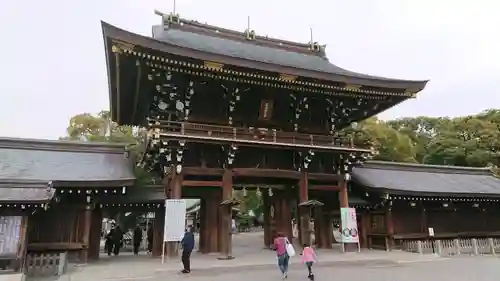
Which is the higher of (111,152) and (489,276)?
(111,152)

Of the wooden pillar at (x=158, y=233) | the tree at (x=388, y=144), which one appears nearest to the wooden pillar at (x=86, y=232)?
the wooden pillar at (x=158, y=233)

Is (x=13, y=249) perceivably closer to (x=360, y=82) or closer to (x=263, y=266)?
(x=263, y=266)

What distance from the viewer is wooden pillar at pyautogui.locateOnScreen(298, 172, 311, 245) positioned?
15316mm

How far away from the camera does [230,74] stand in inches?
541

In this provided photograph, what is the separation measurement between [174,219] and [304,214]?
5669mm

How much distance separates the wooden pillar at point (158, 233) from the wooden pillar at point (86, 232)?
2522mm

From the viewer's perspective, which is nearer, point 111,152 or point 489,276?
point 489,276

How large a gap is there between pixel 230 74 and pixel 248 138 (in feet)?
8.27

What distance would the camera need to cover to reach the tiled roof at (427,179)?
18797 mm

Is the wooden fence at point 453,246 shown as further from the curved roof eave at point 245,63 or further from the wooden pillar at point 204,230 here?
the wooden pillar at point 204,230

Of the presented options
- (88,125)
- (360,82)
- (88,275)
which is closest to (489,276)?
(360,82)

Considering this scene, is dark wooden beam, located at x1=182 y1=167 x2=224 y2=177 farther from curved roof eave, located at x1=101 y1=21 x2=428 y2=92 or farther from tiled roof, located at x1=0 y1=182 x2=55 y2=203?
tiled roof, located at x1=0 y1=182 x2=55 y2=203

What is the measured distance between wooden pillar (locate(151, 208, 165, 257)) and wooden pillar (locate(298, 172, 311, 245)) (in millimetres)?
5801

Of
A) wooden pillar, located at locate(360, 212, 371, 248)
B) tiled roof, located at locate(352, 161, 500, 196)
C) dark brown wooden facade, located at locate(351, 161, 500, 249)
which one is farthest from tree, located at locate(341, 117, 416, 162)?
wooden pillar, located at locate(360, 212, 371, 248)
